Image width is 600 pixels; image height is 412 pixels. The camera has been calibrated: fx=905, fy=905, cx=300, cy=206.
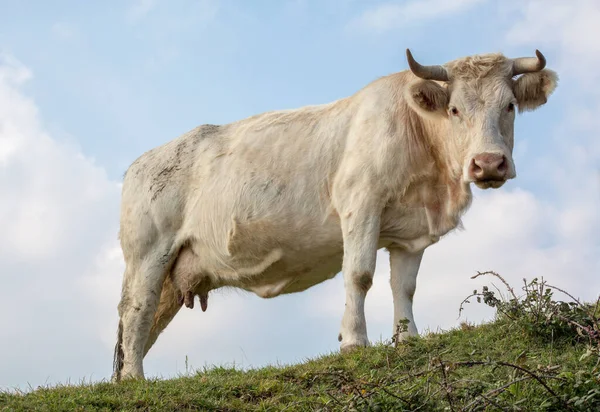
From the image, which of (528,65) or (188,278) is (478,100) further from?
(188,278)

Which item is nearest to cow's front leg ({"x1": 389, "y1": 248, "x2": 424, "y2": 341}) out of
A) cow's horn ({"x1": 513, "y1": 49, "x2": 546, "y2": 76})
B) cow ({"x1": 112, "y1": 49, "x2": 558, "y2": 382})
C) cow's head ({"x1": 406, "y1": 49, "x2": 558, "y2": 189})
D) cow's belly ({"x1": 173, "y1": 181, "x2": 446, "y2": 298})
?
cow ({"x1": 112, "y1": 49, "x2": 558, "y2": 382})

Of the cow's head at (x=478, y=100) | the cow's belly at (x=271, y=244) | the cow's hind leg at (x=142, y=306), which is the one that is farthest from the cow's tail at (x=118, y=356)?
the cow's head at (x=478, y=100)

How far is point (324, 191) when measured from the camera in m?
10.9

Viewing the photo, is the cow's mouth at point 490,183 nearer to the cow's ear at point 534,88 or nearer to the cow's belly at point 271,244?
the cow's belly at point 271,244

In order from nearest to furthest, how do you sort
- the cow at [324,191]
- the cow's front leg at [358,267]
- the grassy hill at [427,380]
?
the grassy hill at [427,380] < the cow's front leg at [358,267] < the cow at [324,191]

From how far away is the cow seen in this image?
10328 mm

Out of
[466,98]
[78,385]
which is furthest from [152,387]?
[466,98]

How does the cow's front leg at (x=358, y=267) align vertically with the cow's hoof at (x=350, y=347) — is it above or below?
above

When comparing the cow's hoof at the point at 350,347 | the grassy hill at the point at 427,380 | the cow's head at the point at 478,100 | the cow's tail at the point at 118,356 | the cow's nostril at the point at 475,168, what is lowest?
the grassy hill at the point at 427,380

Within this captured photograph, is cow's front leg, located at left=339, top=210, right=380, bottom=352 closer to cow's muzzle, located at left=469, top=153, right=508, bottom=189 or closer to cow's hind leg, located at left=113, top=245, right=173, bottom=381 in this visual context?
cow's muzzle, located at left=469, top=153, right=508, bottom=189

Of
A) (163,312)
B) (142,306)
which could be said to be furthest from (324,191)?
(163,312)

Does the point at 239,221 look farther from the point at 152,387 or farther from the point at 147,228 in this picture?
the point at 152,387

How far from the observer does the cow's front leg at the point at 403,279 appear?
10.9m

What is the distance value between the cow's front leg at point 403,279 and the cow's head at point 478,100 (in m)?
1.32
